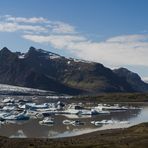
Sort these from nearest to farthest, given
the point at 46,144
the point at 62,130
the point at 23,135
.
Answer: the point at 46,144 → the point at 23,135 → the point at 62,130

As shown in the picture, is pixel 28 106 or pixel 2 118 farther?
pixel 28 106

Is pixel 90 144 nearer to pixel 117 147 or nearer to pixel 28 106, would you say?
pixel 117 147

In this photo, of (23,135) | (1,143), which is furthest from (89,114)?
(1,143)

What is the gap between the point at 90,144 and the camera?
2267 inches

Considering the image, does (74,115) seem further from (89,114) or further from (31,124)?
(31,124)

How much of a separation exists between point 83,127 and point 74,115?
125 feet

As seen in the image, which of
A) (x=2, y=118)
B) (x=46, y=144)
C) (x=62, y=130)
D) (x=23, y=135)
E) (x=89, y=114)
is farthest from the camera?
(x=89, y=114)

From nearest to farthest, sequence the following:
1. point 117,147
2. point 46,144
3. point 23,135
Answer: point 117,147
point 46,144
point 23,135

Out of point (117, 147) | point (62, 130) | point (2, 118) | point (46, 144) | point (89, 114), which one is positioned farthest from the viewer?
point (89, 114)

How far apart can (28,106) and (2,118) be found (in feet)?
150

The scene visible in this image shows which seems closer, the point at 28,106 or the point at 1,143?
the point at 1,143

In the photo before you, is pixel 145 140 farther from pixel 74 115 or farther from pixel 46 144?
pixel 74 115

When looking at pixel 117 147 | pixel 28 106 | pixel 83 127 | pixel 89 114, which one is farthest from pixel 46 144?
pixel 28 106

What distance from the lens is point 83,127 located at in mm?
101625
